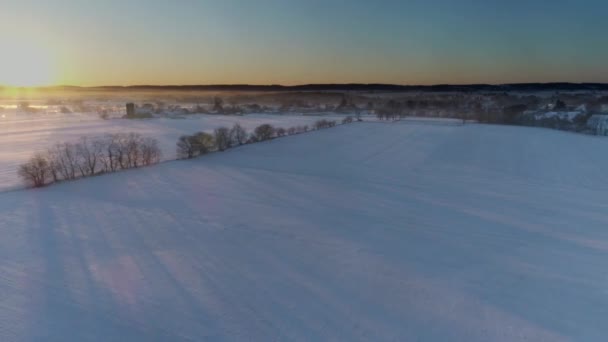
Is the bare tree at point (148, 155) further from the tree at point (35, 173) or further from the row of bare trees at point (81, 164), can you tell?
the tree at point (35, 173)

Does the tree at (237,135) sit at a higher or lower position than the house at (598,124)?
lower

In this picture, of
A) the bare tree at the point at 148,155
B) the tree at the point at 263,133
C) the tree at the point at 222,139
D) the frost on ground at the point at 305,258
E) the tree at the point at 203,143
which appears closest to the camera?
the frost on ground at the point at 305,258

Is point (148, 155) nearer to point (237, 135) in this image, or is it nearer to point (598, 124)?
point (237, 135)

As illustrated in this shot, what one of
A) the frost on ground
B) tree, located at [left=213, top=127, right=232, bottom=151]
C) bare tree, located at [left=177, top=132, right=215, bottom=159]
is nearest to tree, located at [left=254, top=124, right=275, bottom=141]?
tree, located at [left=213, top=127, right=232, bottom=151]

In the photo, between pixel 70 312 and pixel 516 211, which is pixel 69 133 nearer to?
pixel 70 312

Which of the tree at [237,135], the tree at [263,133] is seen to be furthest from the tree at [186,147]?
the tree at [263,133]

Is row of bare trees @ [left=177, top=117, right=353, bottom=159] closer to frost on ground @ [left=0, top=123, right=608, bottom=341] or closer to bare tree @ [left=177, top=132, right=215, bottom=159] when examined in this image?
bare tree @ [left=177, top=132, right=215, bottom=159]

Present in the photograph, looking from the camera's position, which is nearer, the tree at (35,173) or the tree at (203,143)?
the tree at (35,173)
